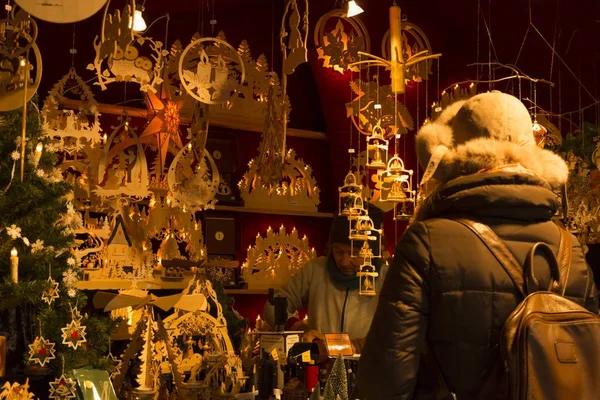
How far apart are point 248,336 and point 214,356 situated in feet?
1.32

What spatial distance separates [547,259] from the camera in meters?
2.22

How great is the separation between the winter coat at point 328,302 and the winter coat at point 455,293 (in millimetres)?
2566

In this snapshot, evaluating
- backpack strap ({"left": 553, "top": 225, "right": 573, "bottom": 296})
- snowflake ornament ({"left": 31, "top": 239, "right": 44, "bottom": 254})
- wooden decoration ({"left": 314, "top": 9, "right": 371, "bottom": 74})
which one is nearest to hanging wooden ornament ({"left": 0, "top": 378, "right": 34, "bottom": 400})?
snowflake ornament ({"left": 31, "top": 239, "right": 44, "bottom": 254})

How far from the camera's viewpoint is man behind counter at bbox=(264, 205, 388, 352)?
4.90 meters

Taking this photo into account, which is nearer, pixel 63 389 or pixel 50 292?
pixel 63 389

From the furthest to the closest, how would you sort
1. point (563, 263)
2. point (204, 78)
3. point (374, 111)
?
point (374, 111) → point (204, 78) → point (563, 263)

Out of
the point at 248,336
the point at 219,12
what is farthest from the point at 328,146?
the point at 248,336

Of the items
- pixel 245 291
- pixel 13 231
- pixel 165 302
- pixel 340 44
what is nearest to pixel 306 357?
pixel 165 302

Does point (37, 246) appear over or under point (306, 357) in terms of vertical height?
over

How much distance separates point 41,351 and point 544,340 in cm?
199

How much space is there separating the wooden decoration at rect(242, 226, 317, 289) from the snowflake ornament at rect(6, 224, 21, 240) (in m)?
3.37

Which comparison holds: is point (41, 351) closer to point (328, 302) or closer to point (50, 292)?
point (50, 292)

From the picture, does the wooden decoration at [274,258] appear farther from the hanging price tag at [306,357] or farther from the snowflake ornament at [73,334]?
the snowflake ornament at [73,334]

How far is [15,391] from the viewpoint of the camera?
128 inches
